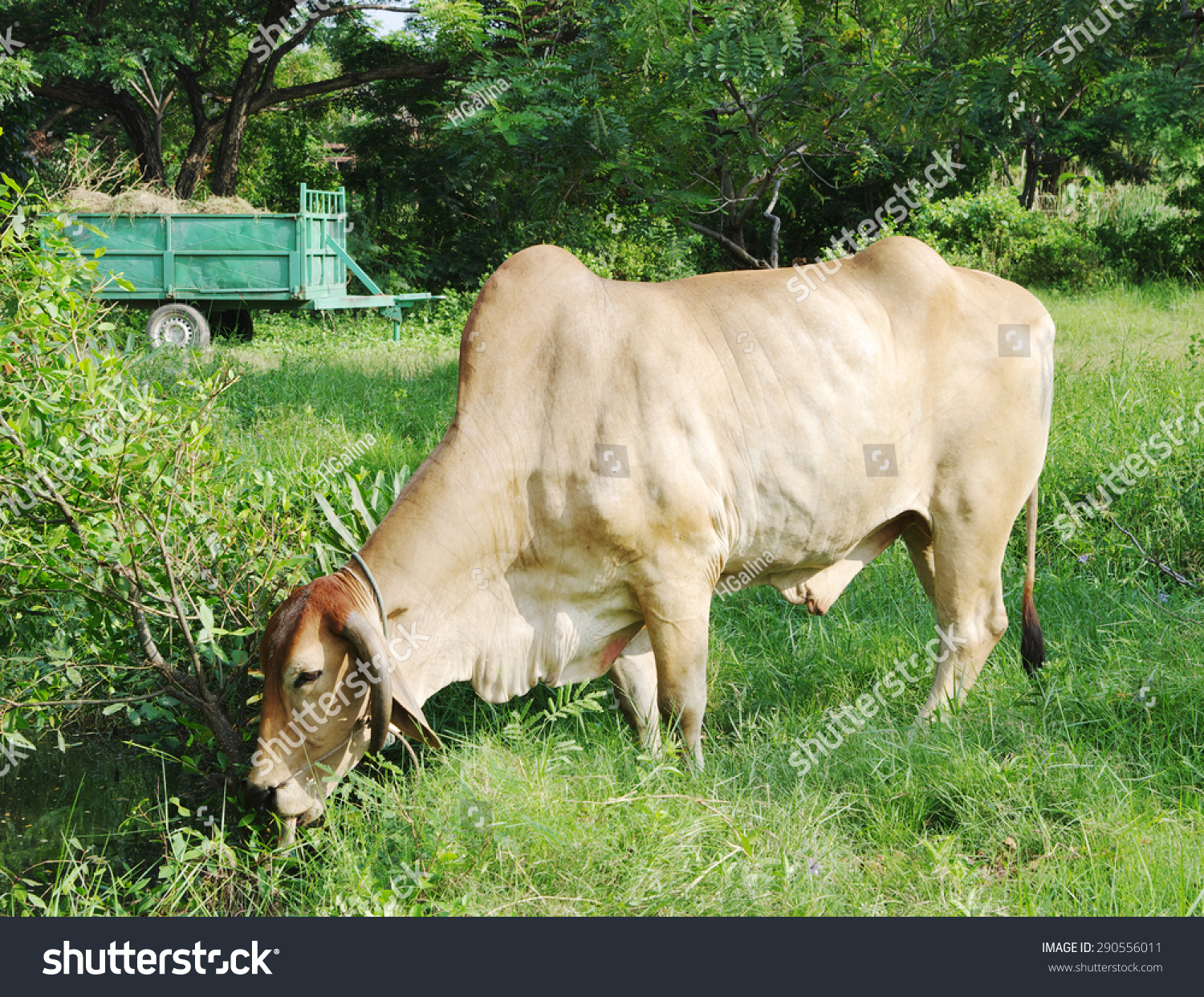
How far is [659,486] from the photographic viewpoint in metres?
3.28

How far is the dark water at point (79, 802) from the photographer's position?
3.49 m

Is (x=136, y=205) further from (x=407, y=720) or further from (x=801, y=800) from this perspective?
(x=801, y=800)

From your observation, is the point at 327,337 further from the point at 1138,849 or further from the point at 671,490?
the point at 1138,849

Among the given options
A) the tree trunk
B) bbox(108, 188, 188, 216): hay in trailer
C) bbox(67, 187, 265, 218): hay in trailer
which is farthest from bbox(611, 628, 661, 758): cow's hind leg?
the tree trunk

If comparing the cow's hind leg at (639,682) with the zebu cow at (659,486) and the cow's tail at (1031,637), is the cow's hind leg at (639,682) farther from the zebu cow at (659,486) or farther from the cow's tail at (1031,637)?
the cow's tail at (1031,637)

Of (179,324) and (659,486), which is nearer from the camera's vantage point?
(659,486)

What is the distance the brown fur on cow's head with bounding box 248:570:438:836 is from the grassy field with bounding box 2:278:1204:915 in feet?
0.75

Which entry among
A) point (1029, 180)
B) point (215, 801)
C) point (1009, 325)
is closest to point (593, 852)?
point (215, 801)

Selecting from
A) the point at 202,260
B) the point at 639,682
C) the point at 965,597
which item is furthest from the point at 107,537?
the point at 202,260

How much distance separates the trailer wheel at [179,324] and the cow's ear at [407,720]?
9.62 metres

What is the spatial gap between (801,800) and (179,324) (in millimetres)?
10490

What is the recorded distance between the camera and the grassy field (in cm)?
288

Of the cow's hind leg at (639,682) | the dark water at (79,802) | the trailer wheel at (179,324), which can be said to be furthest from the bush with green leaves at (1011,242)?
the dark water at (79,802)

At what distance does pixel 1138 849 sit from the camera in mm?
2904
